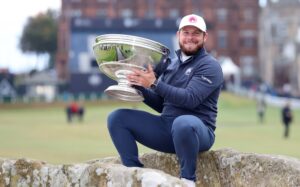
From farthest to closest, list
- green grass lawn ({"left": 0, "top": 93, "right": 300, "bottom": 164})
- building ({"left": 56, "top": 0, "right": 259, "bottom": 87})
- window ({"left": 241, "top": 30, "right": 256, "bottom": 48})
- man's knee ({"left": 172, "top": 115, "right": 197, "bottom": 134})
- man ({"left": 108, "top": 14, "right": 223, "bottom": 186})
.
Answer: window ({"left": 241, "top": 30, "right": 256, "bottom": 48})
building ({"left": 56, "top": 0, "right": 259, "bottom": 87})
green grass lawn ({"left": 0, "top": 93, "right": 300, "bottom": 164})
man ({"left": 108, "top": 14, "right": 223, "bottom": 186})
man's knee ({"left": 172, "top": 115, "right": 197, "bottom": 134})

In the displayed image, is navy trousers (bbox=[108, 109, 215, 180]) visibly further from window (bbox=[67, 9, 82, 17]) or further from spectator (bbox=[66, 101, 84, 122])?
window (bbox=[67, 9, 82, 17])

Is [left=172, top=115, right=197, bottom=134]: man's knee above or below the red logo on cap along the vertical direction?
below

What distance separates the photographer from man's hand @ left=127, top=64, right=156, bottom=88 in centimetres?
543

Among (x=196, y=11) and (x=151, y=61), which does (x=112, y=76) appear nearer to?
(x=151, y=61)

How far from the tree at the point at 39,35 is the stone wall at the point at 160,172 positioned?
10572 centimetres

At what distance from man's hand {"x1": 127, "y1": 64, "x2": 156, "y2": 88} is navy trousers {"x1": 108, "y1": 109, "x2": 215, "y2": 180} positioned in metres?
0.31

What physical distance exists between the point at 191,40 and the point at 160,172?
64.8 inches

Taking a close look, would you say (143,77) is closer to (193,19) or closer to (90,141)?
(193,19)

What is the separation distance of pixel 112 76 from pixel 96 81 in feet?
256

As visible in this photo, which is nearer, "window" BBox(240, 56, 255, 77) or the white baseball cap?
the white baseball cap

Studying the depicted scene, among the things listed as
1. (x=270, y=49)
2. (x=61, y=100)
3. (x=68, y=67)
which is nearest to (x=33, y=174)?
(x=61, y=100)

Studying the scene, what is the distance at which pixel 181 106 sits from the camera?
18.8ft

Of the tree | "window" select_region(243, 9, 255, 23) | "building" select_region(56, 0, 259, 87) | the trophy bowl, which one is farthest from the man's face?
the tree

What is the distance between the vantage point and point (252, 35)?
10238cm
